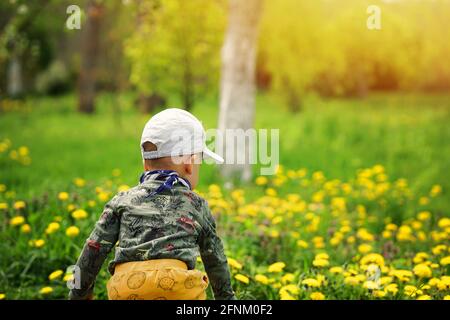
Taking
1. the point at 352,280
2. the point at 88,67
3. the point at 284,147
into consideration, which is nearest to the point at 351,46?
the point at 88,67

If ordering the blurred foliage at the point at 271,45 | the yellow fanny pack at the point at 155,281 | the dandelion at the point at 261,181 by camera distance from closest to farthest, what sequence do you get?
the yellow fanny pack at the point at 155,281 < the dandelion at the point at 261,181 < the blurred foliage at the point at 271,45

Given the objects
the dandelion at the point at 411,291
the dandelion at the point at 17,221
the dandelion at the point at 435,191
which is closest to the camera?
the dandelion at the point at 411,291

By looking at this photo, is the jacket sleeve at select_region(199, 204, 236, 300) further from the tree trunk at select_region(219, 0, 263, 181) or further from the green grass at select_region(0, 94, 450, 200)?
the tree trunk at select_region(219, 0, 263, 181)

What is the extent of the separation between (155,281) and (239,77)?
518 cm

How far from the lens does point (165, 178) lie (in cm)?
249

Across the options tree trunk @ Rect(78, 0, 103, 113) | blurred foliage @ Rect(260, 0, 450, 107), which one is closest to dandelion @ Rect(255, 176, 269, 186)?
blurred foliage @ Rect(260, 0, 450, 107)

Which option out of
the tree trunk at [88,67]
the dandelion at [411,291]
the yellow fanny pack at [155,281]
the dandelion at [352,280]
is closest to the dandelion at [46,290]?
the yellow fanny pack at [155,281]

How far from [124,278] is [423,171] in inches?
274

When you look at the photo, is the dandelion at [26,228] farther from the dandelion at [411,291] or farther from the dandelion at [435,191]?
the dandelion at [435,191]

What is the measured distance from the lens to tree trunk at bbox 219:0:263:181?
706 cm

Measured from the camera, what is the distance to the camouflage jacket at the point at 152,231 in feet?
7.86

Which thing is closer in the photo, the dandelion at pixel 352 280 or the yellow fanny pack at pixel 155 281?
the yellow fanny pack at pixel 155 281

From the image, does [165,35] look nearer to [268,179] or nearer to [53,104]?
[268,179]

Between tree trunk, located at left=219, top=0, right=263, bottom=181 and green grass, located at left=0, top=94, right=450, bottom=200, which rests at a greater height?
tree trunk, located at left=219, top=0, right=263, bottom=181
